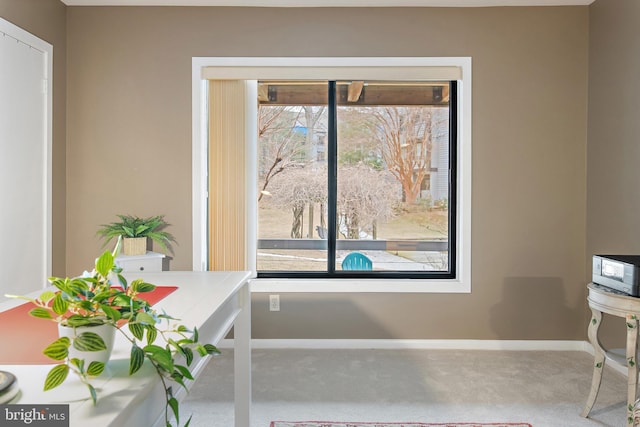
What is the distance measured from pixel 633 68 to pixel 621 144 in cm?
47

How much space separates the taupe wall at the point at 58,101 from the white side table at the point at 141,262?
22.4 inches

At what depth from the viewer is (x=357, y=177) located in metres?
3.39

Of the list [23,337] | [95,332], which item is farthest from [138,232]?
[95,332]

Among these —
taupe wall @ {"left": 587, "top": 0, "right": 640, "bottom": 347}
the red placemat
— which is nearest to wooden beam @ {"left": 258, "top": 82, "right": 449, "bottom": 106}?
taupe wall @ {"left": 587, "top": 0, "right": 640, "bottom": 347}

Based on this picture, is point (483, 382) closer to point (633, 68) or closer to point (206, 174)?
point (633, 68)

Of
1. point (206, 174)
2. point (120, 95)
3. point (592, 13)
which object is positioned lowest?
point (206, 174)

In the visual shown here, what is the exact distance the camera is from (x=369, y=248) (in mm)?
3420

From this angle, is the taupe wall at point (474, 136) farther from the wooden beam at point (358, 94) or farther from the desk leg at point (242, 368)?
the desk leg at point (242, 368)

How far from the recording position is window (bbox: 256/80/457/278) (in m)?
3.38

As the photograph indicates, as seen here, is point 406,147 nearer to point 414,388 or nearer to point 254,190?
point 254,190

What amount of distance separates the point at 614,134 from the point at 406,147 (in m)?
1.38

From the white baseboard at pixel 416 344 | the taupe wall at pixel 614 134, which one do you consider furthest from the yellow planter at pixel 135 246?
the taupe wall at pixel 614 134

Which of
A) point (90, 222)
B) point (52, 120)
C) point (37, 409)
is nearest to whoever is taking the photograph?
point (37, 409)

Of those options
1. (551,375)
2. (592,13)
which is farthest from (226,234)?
(592,13)
